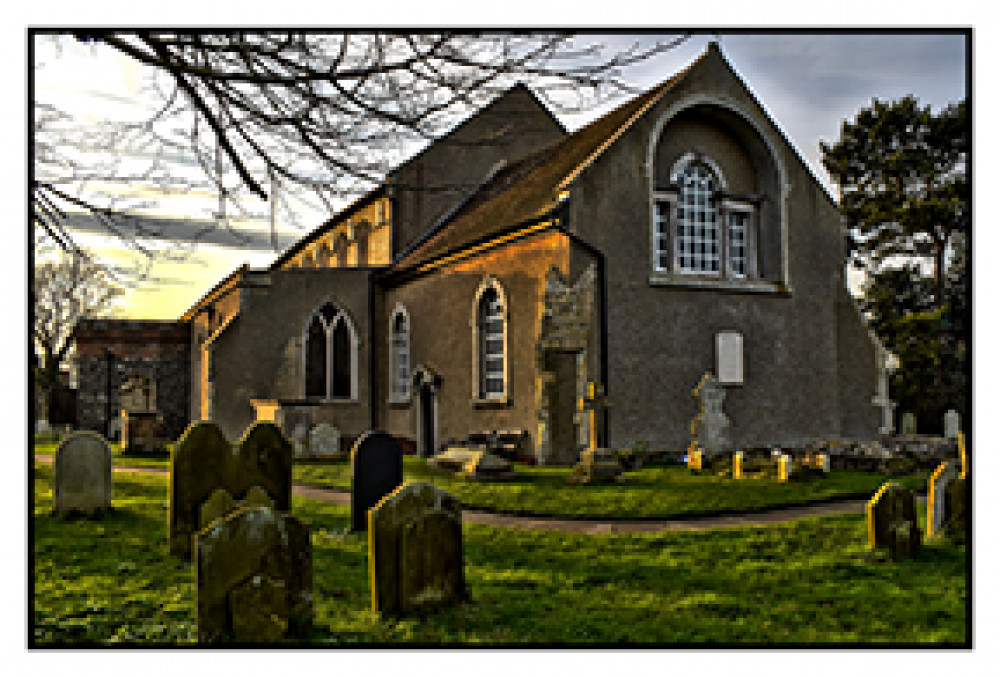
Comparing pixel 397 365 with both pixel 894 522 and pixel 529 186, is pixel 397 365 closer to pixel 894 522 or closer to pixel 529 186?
pixel 529 186

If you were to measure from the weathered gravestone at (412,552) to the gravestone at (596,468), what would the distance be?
259 inches

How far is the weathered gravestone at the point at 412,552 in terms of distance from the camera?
5438mm

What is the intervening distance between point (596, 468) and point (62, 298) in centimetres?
996

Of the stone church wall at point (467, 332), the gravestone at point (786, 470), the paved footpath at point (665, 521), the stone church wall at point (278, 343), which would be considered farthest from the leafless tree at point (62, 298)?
the gravestone at point (786, 470)

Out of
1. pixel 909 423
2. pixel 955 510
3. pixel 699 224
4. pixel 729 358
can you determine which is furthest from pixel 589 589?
pixel 909 423

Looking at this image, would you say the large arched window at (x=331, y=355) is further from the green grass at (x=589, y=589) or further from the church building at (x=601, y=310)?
the green grass at (x=589, y=589)

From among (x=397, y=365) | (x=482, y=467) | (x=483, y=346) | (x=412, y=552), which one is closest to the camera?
(x=412, y=552)

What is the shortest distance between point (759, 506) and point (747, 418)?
6.90 metres

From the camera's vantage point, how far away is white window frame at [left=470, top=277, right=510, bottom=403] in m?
A: 16.5

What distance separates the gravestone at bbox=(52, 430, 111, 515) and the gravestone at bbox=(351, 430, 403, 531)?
10.3ft

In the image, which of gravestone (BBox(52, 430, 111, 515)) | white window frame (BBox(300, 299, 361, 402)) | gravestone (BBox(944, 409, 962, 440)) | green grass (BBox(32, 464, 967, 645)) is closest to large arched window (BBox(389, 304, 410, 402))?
white window frame (BBox(300, 299, 361, 402))

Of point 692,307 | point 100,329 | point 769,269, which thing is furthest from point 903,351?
point 100,329

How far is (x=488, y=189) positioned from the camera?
2206 centimetres

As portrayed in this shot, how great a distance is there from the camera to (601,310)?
1557 centimetres
